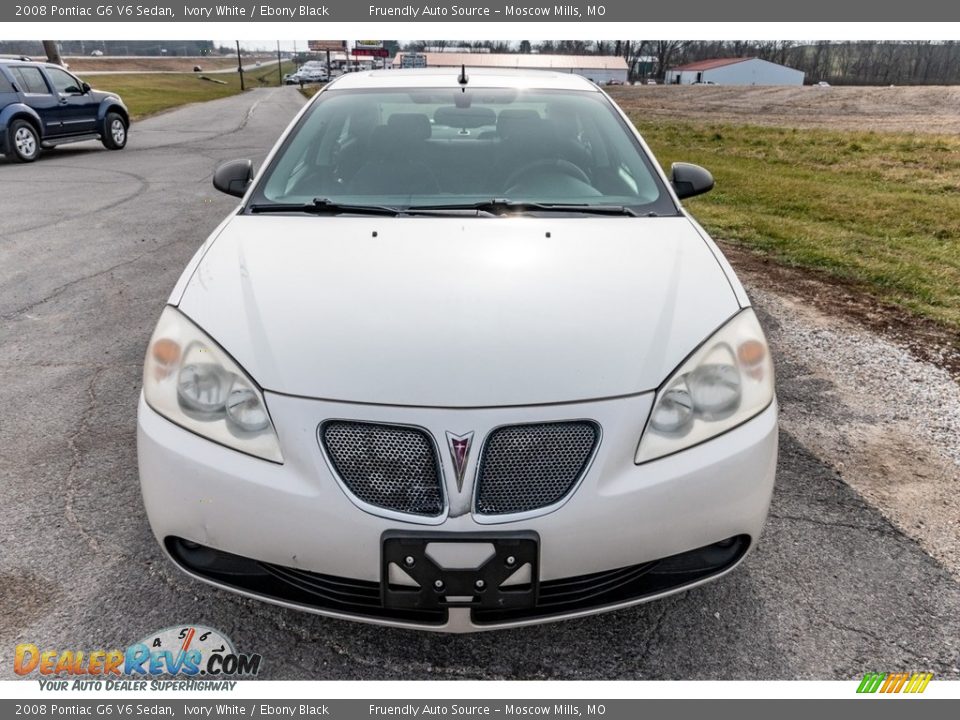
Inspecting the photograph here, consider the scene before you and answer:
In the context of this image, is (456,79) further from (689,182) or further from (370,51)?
(370,51)

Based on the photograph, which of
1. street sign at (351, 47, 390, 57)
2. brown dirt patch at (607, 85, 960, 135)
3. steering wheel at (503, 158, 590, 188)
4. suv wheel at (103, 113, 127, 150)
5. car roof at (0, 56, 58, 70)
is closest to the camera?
steering wheel at (503, 158, 590, 188)

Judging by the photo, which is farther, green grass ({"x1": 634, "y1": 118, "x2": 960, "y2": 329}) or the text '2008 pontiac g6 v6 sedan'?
green grass ({"x1": 634, "y1": 118, "x2": 960, "y2": 329})

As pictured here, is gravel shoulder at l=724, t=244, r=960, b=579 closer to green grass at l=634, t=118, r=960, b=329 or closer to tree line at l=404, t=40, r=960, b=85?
green grass at l=634, t=118, r=960, b=329

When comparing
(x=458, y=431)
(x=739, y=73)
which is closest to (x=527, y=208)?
(x=458, y=431)

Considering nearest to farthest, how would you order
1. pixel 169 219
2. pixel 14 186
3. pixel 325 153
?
pixel 325 153, pixel 169 219, pixel 14 186

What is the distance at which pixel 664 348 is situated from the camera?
1928mm

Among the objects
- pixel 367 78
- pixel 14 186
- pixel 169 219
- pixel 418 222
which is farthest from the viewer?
pixel 14 186

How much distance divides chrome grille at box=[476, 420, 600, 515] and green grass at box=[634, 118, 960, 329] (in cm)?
411

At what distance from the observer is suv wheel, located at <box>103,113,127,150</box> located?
544 inches

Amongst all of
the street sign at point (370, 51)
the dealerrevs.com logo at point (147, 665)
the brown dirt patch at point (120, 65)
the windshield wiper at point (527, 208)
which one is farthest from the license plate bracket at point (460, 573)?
the street sign at point (370, 51)

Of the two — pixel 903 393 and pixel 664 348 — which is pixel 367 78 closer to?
pixel 664 348

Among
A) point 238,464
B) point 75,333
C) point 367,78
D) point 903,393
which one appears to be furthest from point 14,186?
point 903,393

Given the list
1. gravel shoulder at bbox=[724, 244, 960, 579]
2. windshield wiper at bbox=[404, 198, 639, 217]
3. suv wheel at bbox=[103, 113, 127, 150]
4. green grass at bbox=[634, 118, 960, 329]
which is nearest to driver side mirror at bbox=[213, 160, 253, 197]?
windshield wiper at bbox=[404, 198, 639, 217]
